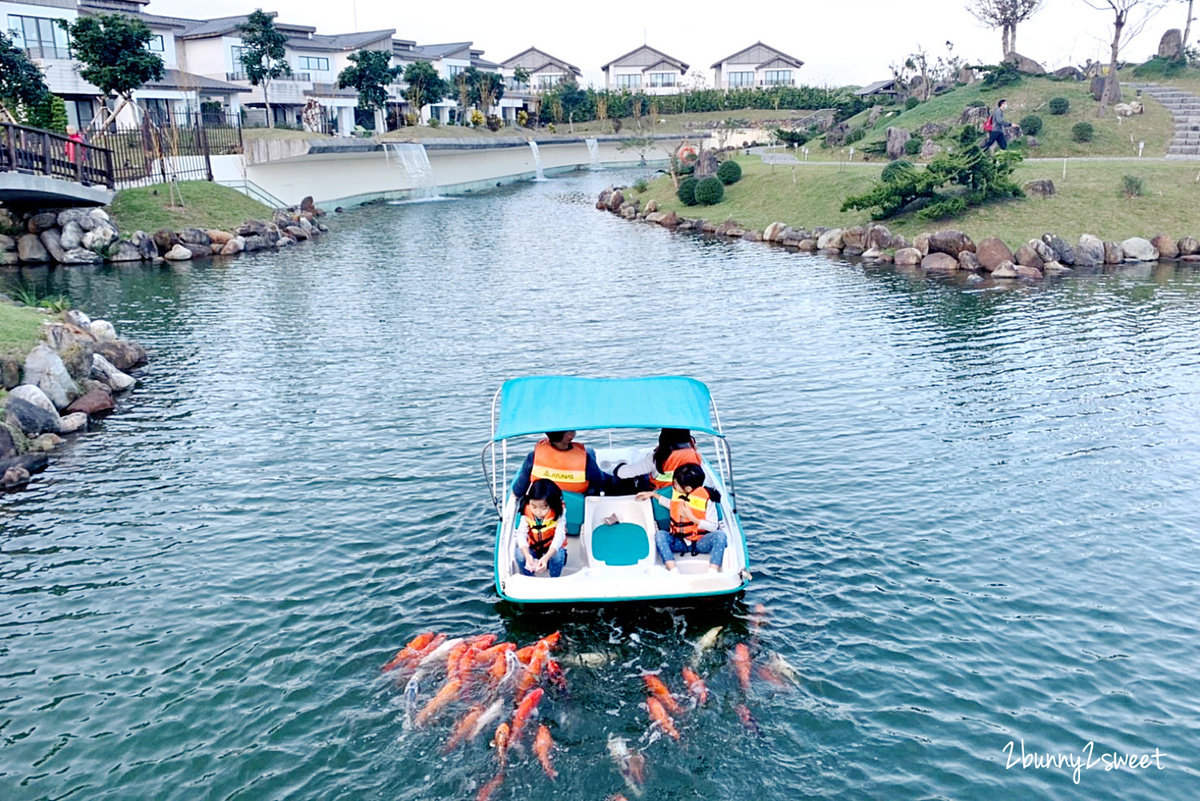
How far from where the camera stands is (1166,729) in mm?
11539

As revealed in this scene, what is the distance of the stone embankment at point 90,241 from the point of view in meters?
43.3

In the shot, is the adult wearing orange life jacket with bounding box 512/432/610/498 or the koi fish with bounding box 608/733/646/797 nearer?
the koi fish with bounding box 608/733/646/797

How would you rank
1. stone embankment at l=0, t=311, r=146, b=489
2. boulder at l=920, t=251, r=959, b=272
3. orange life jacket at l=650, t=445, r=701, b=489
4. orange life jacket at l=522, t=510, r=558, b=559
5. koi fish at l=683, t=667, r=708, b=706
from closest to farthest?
koi fish at l=683, t=667, r=708, b=706 < orange life jacket at l=522, t=510, r=558, b=559 < orange life jacket at l=650, t=445, r=701, b=489 < stone embankment at l=0, t=311, r=146, b=489 < boulder at l=920, t=251, r=959, b=272

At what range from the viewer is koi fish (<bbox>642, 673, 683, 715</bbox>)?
1187 cm

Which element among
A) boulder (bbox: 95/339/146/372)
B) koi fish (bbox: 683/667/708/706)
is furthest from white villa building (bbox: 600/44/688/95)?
koi fish (bbox: 683/667/708/706)

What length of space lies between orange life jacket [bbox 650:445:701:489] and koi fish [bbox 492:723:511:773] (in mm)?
5490

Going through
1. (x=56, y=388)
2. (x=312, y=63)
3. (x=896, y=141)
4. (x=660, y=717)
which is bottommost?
(x=660, y=717)

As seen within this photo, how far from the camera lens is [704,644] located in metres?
13.3

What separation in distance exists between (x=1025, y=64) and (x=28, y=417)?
7108 centimetres

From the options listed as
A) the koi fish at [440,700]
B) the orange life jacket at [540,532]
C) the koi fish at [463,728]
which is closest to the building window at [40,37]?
the orange life jacket at [540,532]

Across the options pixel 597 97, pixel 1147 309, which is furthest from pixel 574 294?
pixel 597 97

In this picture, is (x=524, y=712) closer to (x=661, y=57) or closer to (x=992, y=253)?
(x=992, y=253)

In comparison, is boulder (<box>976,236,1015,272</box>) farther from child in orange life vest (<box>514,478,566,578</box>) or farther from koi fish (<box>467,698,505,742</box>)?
koi fish (<box>467,698,505,742</box>)

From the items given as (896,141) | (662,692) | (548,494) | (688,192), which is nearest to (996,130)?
(896,141)
